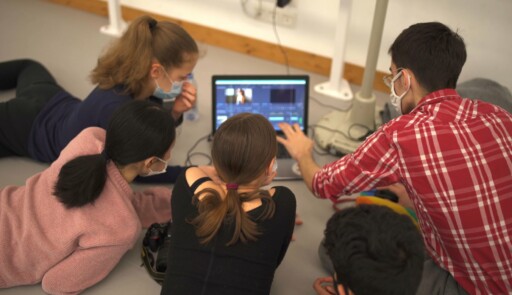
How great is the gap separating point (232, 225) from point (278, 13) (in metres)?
1.91

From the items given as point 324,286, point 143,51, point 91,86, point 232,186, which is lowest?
point 324,286

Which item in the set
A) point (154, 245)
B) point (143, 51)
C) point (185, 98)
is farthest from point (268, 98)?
point (154, 245)

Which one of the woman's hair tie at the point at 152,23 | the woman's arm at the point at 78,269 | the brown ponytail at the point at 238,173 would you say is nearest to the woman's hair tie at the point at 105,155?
the woman's arm at the point at 78,269

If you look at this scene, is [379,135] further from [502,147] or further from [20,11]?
[20,11]

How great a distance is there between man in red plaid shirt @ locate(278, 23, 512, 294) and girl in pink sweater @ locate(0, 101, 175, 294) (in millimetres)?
630

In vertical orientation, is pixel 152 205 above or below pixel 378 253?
below

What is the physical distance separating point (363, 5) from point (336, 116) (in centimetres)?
67

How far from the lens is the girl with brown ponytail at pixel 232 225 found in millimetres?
1207

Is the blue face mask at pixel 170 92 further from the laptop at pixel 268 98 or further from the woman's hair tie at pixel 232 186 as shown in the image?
the woman's hair tie at pixel 232 186

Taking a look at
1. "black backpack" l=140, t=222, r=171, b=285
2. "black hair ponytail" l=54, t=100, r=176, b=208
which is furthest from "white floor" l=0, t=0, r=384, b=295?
"black hair ponytail" l=54, t=100, r=176, b=208

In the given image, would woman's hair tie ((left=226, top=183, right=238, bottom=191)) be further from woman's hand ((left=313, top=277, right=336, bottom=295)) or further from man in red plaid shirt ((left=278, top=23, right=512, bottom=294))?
woman's hand ((left=313, top=277, right=336, bottom=295))

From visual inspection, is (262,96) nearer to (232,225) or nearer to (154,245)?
(154,245)

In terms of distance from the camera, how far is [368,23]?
262cm

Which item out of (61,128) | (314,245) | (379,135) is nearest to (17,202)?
(61,128)
